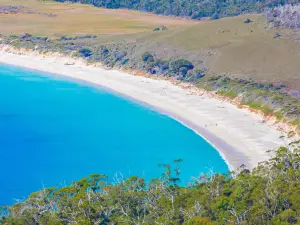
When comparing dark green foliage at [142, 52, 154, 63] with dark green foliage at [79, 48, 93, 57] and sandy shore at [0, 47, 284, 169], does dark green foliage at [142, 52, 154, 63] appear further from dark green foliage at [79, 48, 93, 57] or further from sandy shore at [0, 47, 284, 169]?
dark green foliage at [79, 48, 93, 57]

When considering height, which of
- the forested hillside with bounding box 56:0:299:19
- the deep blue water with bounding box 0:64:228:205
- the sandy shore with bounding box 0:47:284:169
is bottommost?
the deep blue water with bounding box 0:64:228:205

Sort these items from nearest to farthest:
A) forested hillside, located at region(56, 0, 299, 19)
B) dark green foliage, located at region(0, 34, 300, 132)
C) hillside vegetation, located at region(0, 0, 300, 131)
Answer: dark green foliage, located at region(0, 34, 300, 132)
hillside vegetation, located at region(0, 0, 300, 131)
forested hillside, located at region(56, 0, 299, 19)

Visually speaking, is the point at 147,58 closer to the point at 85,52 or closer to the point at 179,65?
the point at 179,65

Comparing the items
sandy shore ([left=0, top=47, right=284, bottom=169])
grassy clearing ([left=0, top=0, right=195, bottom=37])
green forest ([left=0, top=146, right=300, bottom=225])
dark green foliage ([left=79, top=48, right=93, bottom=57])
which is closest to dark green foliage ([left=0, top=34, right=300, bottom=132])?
dark green foliage ([left=79, top=48, right=93, bottom=57])

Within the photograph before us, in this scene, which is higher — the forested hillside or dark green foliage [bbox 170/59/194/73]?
the forested hillside

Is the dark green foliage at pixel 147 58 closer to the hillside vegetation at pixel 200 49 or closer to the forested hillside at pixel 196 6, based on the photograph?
the hillside vegetation at pixel 200 49

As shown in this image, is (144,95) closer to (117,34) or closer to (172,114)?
(172,114)

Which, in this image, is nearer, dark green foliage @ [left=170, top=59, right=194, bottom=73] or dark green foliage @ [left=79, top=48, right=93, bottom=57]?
dark green foliage @ [left=170, top=59, right=194, bottom=73]

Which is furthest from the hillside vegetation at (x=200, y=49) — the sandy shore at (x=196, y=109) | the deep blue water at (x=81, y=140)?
the deep blue water at (x=81, y=140)
